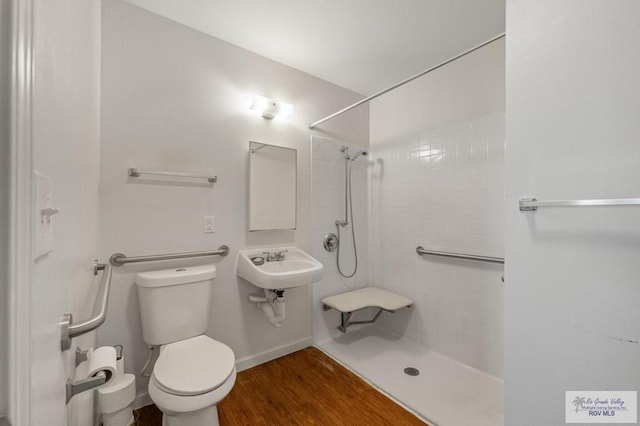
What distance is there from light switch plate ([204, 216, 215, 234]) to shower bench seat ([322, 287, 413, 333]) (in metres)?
1.18

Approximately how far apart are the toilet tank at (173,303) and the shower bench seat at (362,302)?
3.57 feet

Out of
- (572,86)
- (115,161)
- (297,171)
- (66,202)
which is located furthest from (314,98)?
(66,202)

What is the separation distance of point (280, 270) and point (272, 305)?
10.6 inches

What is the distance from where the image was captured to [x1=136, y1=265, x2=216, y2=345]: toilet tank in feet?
5.08

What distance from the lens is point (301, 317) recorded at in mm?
2379

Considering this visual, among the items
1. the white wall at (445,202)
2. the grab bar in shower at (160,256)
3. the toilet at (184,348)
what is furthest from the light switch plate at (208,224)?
the white wall at (445,202)

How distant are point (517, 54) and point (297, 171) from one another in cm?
163

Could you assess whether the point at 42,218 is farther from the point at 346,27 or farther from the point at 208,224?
the point at 346,27

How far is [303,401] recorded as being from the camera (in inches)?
67.4

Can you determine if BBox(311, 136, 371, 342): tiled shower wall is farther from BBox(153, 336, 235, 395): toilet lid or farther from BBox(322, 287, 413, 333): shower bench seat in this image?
BBox(153, 336, 235, 395): toilet lid

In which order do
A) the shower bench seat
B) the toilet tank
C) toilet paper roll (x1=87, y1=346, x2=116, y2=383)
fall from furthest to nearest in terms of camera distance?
the shower bench seat → the toilet tank → toilet paper roll (x1=87, y1=346, x2=116, y2=383)

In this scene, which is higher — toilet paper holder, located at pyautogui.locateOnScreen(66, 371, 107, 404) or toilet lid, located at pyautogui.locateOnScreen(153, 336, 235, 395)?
toilet paper holder, located at pyautogui.locateOnScreen(66, 371, 107, 404)

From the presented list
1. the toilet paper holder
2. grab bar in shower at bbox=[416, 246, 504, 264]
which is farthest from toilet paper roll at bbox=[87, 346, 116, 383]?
grab bar in shower at bbox=[416, 246, 504, 264]

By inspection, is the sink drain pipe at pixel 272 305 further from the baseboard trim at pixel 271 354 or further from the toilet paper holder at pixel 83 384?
the toilet paper holder at pixel 83 384
